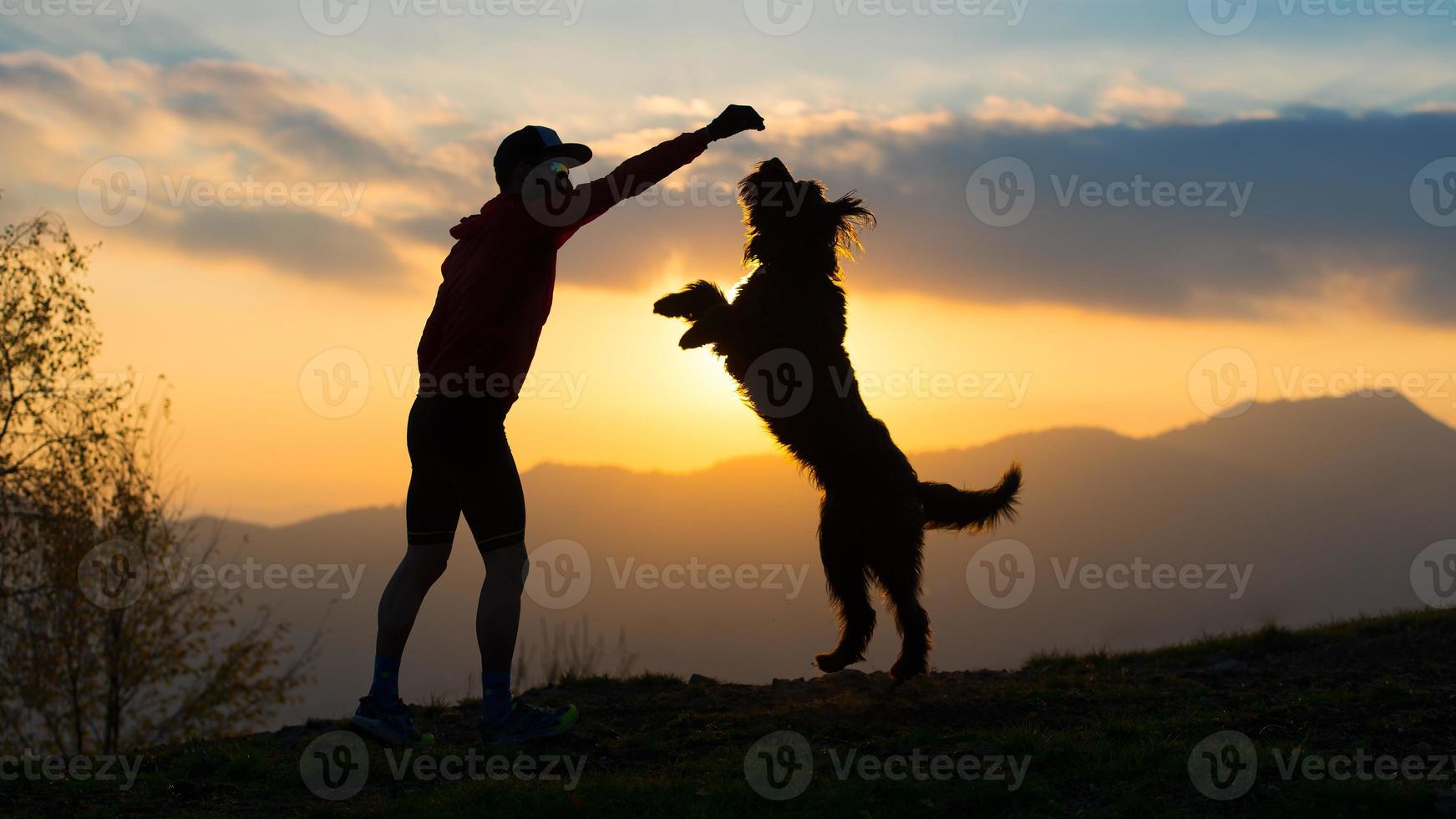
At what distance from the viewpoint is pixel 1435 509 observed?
190 m

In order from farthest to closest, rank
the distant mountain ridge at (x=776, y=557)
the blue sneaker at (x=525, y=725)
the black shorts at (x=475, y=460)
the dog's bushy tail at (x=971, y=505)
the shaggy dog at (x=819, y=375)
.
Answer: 1. the distant mountain ridge at (x=776, y=557)
2. the dog's bushy tail at (x=971, y=505)
3. the shaggy dog at (x=819, y=375)
4. the blue sneaker at (x=525, y=725)
5. the black shorts at (x=475, y=460)

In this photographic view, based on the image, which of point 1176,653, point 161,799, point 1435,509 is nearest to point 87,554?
point 161,799

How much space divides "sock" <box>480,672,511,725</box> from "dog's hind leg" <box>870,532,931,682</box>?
2.35m

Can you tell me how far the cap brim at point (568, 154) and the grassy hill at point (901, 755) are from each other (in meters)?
2.57

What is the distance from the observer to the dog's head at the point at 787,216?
629 centimetres

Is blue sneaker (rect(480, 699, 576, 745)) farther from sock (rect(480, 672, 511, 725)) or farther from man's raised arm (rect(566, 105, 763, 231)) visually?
man's raised arm (rect(566, 105, 763, 231))

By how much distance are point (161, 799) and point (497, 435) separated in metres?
1.98

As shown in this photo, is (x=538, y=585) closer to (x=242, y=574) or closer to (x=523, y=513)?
(x=523, y=513)

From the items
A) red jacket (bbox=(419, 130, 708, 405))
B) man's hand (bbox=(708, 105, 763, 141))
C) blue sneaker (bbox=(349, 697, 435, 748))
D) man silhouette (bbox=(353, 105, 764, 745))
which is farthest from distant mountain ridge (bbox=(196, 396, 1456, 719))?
man's hand (bbox=(708, 105, 763, 141))

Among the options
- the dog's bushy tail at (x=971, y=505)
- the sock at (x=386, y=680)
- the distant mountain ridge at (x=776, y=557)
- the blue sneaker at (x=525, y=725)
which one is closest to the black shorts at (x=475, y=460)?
the sock at (x=386, y=680)

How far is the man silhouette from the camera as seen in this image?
14.8 feet

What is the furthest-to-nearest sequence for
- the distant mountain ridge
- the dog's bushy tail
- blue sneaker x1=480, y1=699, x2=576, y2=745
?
the distant mountain ridge, the dog's bushy tail, blue sneaker x1=480, y1=699, x2=576, y2=745

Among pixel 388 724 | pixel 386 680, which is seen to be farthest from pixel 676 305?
pixel 388 724

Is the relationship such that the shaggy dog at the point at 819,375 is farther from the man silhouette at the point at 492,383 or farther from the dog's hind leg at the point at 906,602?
the man silhouette at the point at 492,383
